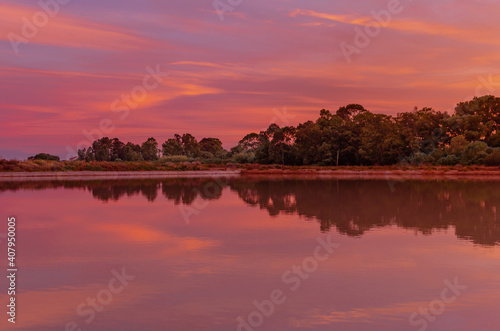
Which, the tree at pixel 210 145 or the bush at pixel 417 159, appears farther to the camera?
the tree at pixel 210 145

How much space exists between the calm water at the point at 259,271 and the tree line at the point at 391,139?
155 feet

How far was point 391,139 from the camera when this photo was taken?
63.1 m

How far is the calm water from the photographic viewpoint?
612 centimetres

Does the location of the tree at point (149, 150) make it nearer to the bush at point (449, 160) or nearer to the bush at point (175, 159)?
the bush at point (175, 159)

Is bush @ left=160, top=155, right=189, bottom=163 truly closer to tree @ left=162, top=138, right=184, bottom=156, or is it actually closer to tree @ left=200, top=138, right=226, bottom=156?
tree @ left=162, top=138, right=184, bottom=156

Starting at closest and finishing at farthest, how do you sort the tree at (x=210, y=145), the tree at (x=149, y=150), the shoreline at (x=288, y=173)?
1. the shoreline at (x=288, y=173)
2. the tree at (x=149, y=150)
3. the tree at (x=210, y=145)

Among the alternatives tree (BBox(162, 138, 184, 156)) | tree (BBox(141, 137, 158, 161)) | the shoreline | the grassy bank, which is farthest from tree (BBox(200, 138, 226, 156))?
the shoreline

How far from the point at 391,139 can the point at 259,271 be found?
57.8 m

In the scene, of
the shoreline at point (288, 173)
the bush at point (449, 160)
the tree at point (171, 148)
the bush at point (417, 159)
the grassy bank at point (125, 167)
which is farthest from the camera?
the tree at point (171, 148)

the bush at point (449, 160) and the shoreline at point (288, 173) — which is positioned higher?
the bush at point (449, 160)

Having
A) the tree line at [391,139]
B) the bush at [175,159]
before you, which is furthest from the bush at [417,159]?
the bush at [175,159]

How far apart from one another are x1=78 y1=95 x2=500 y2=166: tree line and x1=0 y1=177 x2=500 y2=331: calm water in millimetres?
47330

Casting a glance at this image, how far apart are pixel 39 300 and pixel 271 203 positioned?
46.1 ft

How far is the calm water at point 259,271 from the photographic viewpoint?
612 centimetres
